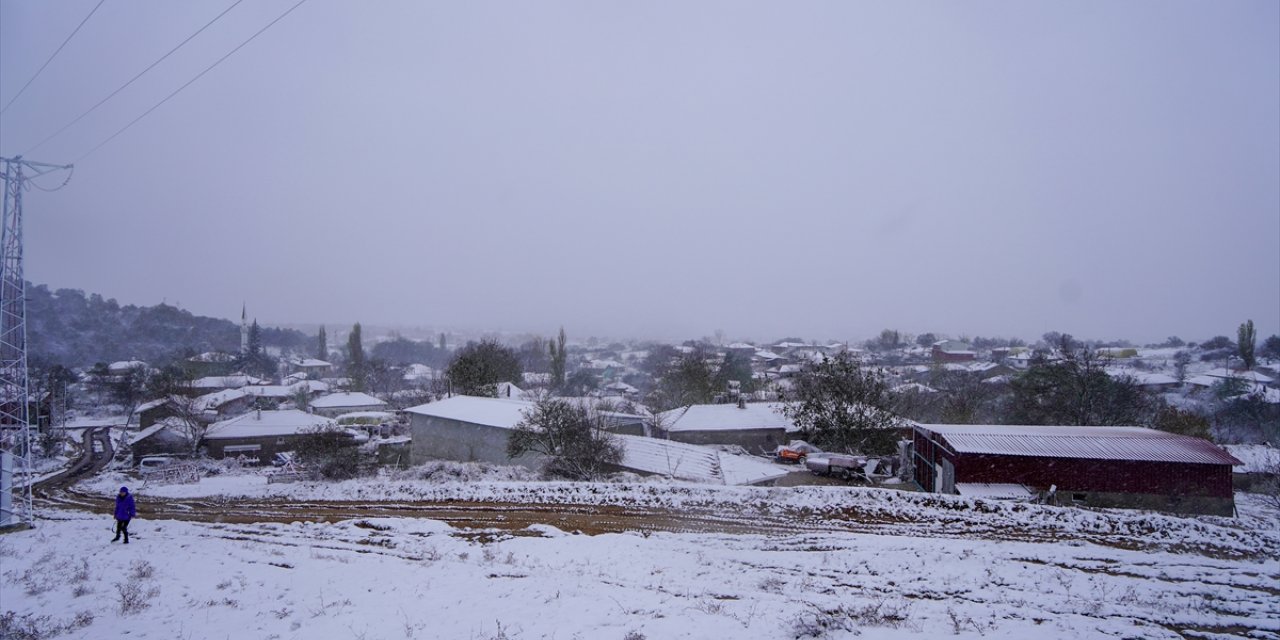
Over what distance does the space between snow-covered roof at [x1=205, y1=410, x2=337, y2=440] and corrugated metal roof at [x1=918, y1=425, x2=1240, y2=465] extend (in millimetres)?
36721

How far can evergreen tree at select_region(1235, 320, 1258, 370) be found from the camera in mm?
46312

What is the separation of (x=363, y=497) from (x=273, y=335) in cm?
14222

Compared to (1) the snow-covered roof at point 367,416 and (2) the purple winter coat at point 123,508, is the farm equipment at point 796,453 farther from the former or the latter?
(1) the snow-covered roof at point 367,416

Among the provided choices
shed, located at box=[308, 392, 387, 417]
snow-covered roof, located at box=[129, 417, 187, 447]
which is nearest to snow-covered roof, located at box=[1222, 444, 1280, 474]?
snow-covered roof, located at box=[129, 417, 187, 447]

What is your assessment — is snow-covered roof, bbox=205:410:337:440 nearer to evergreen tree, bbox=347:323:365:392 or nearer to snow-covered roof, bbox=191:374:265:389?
snow-covered roof, bbox=191:374:265:389

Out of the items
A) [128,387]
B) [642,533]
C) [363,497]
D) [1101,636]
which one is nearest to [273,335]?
[128,387]

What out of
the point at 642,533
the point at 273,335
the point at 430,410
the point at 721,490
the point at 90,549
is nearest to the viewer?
the point at 90,549

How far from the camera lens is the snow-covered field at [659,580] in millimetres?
7059

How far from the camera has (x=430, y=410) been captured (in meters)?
31.9

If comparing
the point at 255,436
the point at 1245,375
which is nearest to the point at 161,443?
the point at 255,436

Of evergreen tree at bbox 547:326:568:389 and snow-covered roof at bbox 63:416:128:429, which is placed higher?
evergreen tree at bbox 547:326:568:389

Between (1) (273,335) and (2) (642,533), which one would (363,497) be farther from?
(1) (273,335)

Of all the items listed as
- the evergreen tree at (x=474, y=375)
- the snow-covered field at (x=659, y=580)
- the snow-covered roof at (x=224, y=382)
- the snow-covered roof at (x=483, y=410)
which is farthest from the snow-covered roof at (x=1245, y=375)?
the snow-covered roof at (x=224, y=382)

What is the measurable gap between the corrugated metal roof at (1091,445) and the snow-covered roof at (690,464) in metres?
7.67
